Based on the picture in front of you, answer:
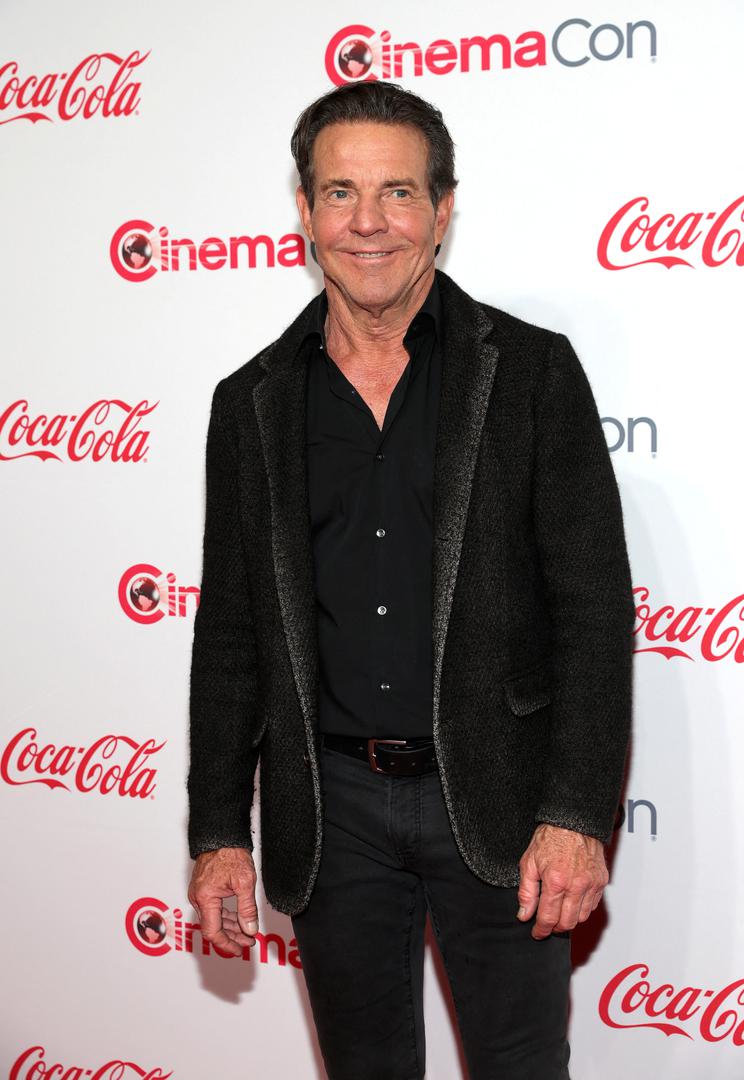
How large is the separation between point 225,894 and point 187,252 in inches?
56.4

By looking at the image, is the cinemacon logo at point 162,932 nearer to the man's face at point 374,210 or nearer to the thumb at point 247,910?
the thumb at point 247,910

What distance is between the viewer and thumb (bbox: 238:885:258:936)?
189cm

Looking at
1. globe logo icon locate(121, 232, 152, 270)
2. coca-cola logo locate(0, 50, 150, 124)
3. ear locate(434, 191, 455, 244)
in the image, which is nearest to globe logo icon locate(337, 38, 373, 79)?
coca-cola logo locate(0, 50, 150, 124)

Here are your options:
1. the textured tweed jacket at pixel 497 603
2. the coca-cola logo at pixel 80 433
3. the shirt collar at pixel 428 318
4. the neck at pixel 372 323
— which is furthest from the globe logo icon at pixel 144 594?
the shirt collar at pixel 428 318

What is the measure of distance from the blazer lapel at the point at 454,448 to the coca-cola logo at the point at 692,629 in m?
0.77

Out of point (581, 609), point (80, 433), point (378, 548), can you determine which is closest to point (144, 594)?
point (80, 433)

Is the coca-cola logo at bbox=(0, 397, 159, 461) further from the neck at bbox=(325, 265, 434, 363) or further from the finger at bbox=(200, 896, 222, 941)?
the finger at bbox=(200, 896, 222, 941)

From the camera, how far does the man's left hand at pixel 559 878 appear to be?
1.65 meters

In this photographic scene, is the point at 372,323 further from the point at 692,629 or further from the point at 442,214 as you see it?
the point at 692,629

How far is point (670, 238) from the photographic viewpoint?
2.28m

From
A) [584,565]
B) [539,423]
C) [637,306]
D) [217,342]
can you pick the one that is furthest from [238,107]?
[584,565]

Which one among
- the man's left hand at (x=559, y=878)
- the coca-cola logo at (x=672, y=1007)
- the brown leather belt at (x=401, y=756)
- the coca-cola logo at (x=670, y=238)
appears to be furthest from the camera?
the coca-cola logo at (x=672, y=1007)

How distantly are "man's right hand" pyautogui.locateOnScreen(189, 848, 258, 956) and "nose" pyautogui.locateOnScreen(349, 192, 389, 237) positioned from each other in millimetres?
1042

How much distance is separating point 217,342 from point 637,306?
3.07 feet
